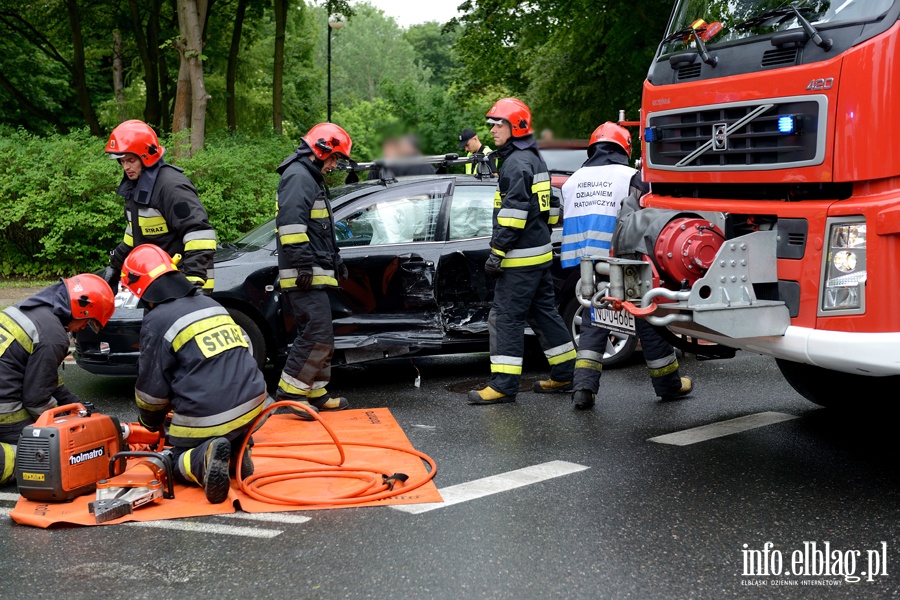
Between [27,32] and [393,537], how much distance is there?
20354mm

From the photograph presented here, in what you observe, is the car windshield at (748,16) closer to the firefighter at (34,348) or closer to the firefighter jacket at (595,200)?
the firefighter jacket at (595,200)

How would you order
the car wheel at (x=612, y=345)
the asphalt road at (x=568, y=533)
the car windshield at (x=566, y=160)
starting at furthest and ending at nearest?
the car windshield at (x=566, y=160) → the car wheel at (x=612, y=345) → the asphalt road at (x=568, y=533)

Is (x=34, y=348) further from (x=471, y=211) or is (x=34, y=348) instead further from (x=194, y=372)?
(x=471, y=211)

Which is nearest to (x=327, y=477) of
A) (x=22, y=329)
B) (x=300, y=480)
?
(x=300, y=480)

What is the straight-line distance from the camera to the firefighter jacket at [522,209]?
21.9 ft

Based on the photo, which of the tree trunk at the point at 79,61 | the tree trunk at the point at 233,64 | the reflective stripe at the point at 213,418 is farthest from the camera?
the tree trunk at the point at 233,64

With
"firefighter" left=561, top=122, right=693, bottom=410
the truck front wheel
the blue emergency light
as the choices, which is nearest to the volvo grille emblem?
the blue emergency light

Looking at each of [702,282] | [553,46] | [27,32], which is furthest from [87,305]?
[27,32]

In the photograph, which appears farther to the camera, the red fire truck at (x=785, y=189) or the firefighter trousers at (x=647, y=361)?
the firefighter trousers at (x=647, y=361)

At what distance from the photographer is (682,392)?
267 inches

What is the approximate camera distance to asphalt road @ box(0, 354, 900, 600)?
12.3 feet

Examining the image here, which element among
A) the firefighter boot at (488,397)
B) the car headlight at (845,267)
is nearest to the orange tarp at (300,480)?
the firefighter boot at (488,397)

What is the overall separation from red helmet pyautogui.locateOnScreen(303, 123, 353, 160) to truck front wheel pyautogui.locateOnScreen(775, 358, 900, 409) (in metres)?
3.22

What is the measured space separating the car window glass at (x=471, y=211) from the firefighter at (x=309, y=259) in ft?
3.74
